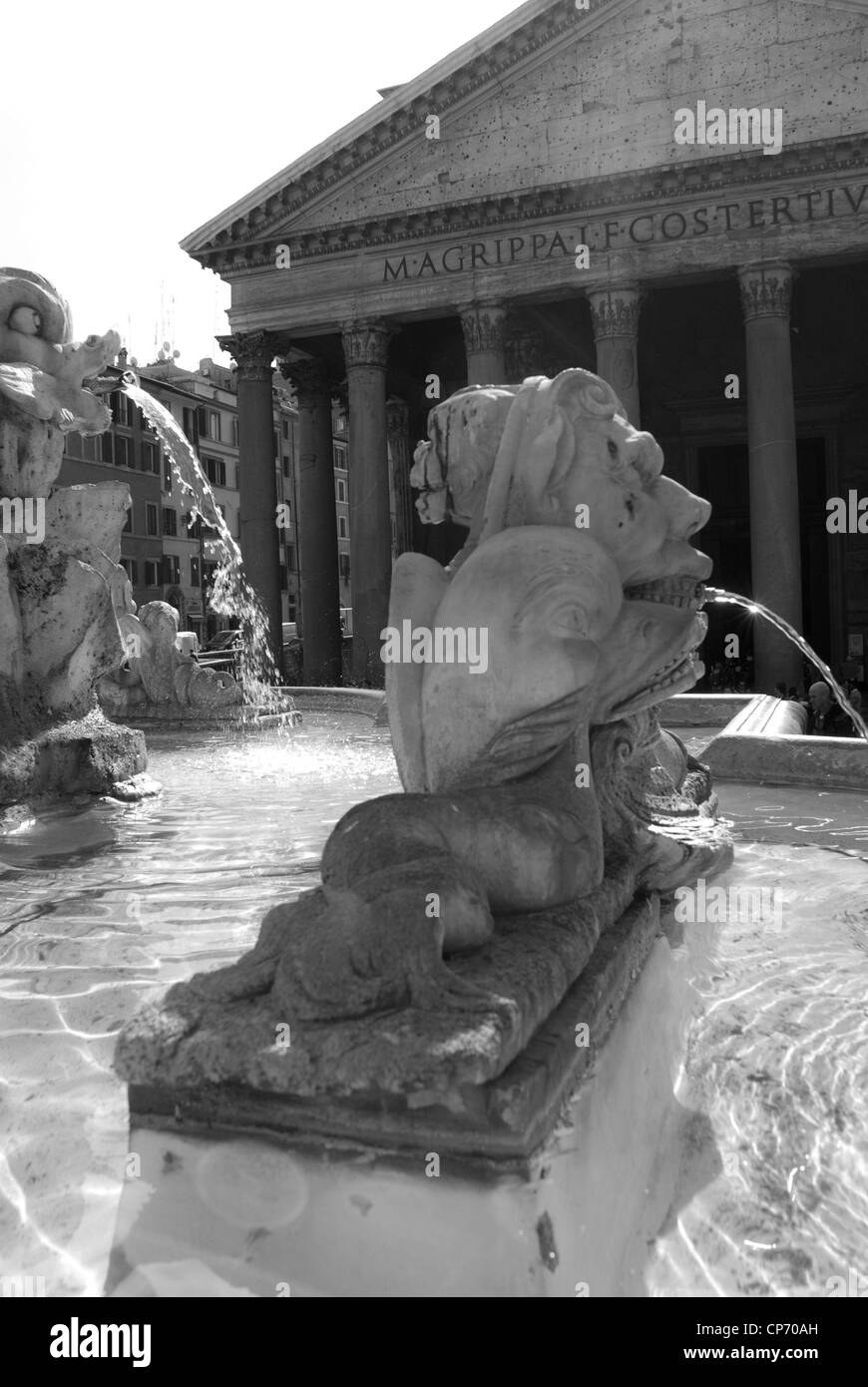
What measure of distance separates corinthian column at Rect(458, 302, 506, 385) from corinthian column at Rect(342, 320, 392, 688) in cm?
197

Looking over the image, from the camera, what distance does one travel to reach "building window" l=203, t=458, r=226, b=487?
49062mm

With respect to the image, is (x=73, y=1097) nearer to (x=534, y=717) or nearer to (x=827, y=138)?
(x=534, y=717)

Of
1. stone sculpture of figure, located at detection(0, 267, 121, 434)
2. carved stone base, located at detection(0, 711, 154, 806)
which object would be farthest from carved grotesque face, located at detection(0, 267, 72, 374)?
carved stone base, located at detection(0, 711, 154, 806)

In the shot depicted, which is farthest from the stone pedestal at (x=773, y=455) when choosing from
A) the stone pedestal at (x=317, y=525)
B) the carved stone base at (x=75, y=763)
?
the carved stone base at (x=75, y=763)

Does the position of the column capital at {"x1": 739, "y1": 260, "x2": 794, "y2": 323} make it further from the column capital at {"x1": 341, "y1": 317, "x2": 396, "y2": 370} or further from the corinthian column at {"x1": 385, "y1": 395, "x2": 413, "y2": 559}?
the corinthian column at {"x1": 385, "y1": 395, "x2": 413, "y2": 559}

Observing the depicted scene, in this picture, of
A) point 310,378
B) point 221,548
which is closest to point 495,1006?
point 221,548

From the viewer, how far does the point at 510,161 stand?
2159 centimetres

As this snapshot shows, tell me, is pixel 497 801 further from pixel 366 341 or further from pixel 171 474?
pixel 171 474

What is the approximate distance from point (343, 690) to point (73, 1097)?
1219 centimetres

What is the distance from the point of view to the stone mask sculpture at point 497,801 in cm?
158

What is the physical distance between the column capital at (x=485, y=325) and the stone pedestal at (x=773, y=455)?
4424 mm

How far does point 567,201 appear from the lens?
20891 millimetres

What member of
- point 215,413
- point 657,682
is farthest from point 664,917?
point 215,413

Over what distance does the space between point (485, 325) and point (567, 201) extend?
2.56 metres
